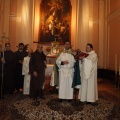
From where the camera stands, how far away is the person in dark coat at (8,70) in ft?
22.8

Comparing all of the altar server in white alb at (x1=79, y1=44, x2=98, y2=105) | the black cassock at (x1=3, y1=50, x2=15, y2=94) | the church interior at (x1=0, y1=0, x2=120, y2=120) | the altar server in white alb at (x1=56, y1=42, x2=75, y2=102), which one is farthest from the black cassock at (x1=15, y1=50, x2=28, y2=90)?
the altar server in white alb at (x1=79, y1=44, x2=98, y2=105)

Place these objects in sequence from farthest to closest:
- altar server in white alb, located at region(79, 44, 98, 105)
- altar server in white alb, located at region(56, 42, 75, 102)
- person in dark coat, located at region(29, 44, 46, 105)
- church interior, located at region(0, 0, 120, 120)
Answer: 1. church interior, located at region(0, 0, 120, 120)
2. person in dark coat, located at region(29, 44, 46, 105)
3. altar server in white alb, located at region(56, 42, 75, 102)
4. altar server in white alb, located at region(79, 44, 98, 105)

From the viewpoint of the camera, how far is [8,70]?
702 centimetres

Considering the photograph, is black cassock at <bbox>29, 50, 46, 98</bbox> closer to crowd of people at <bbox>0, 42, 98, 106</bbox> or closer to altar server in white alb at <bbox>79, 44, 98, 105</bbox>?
crowd of people at <bbox>0, 42, 98, 106</bbox>

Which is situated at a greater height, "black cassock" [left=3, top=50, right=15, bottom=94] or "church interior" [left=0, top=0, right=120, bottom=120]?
"church interior" [left=0, top=0, right=120, bottom=120]

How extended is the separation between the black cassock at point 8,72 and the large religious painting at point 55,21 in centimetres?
483

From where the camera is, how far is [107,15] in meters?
12.0

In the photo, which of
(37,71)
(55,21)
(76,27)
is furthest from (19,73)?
(76,27)

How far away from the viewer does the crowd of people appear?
5605 mm

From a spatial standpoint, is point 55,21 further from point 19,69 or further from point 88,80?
point 88,80

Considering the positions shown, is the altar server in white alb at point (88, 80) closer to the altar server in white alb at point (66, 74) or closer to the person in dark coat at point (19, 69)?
the altar server in white alb at point (66, 74)

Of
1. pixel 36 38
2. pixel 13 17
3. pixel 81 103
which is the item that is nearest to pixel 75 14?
pixel 36 38

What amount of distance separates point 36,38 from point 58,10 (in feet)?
7.33

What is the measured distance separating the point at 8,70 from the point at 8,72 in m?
0.07
